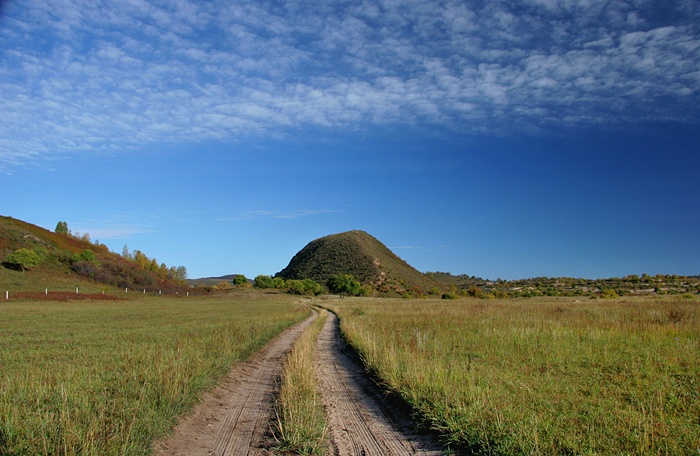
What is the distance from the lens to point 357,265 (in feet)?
451

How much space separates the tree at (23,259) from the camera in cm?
7944

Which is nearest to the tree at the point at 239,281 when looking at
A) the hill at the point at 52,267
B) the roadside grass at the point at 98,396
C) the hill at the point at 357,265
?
the hill at the point at 357,265

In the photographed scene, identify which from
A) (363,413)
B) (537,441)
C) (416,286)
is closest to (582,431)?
(537,441)

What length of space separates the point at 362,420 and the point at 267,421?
1.58 metres

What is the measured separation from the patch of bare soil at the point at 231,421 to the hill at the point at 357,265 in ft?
351

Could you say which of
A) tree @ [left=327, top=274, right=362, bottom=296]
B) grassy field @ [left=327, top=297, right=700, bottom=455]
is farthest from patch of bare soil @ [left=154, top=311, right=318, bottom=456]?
tree @ [left=327, top=274, right=362, bottom=296]

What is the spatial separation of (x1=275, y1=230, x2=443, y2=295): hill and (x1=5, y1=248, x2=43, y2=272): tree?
69719 millimetres

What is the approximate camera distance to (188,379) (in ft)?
29.0

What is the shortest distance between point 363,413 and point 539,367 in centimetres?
501

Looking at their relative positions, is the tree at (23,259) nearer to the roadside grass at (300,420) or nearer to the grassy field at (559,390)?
the grassy field at (559,390)

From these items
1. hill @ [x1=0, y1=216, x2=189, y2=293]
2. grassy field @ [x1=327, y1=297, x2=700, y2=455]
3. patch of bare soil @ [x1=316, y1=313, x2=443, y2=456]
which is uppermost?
hill @ [x1=0, y1=216, x2=189, y2=293]

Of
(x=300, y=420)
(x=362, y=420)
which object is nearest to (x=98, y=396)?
(x=300, y=420)

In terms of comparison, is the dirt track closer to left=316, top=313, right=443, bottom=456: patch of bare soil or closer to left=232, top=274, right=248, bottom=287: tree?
left=316, top=313, right=443, bottom=456: patch of bare soil

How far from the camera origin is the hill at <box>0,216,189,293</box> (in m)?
76.1
